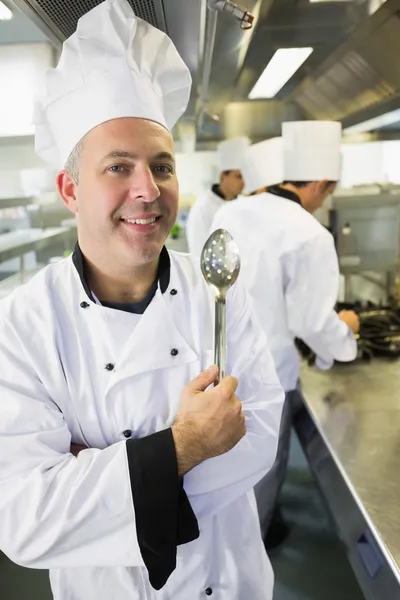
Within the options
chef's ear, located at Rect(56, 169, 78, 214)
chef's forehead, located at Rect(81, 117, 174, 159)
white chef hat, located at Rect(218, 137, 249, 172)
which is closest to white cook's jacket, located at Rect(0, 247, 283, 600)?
chef's ear, located at Rect(56, 169, 78, 214)

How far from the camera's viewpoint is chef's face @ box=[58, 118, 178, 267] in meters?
0.79

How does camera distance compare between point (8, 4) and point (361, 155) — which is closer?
point (8, 4)

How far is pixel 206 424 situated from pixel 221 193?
294 centimetres

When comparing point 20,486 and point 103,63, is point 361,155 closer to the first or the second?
point 103,63

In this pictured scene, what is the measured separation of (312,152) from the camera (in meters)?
1.83

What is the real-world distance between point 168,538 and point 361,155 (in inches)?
118

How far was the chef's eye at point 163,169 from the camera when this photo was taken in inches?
32.4

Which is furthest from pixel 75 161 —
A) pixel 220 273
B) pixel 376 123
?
pixel 376 123

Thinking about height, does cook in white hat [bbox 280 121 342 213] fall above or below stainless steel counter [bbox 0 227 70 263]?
above

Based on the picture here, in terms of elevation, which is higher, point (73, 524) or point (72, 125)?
point (72, 125)

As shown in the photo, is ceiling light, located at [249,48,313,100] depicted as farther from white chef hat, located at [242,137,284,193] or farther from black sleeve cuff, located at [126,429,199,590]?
black sleeve cuff, located at [126,429,199,590]

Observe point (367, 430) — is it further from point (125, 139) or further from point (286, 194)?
point (125, 139)

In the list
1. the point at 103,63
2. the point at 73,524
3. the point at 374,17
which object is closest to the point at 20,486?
the point at 73,524

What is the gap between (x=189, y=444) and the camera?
738mm
